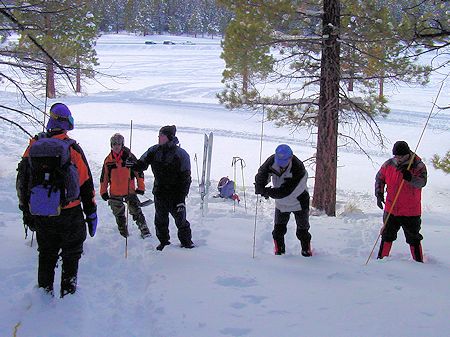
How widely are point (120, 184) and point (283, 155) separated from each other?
2.46 m

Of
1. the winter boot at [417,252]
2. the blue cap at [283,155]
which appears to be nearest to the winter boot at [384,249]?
the winter boot at [417,252]

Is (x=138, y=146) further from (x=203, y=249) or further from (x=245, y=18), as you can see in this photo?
(x=203, y=249)

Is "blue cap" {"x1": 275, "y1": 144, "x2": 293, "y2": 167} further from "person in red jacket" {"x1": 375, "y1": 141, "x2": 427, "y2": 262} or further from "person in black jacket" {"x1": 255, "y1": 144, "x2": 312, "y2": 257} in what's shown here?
"person in red jacket" {"x1": 375, "y1": 141, "x2": 427, "y2": 262}

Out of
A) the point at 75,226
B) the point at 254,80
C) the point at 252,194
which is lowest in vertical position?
the point at 252,194

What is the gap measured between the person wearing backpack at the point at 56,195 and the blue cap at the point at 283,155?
233cm

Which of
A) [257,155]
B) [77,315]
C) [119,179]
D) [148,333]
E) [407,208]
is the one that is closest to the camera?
[148,333]

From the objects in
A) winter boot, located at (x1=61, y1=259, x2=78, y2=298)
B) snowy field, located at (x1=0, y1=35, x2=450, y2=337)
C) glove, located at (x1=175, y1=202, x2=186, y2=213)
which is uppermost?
glove, located at (x1=175, y1=202, x2=186, y2=213)

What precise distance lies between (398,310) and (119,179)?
4.07 metres

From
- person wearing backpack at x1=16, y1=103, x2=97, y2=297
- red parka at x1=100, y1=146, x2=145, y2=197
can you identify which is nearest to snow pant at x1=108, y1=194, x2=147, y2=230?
red parka at x1=100, y1=146, x2=145, y2=197

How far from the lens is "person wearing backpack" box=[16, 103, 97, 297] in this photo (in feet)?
12.4

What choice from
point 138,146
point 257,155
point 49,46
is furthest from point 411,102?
point 49,46

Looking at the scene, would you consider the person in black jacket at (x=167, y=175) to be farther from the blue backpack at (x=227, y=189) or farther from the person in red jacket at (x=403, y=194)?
the blue backpack at (x=227, y=189)

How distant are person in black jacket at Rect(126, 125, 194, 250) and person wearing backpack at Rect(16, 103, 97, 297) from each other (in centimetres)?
170

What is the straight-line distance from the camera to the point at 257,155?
61.5 feet
